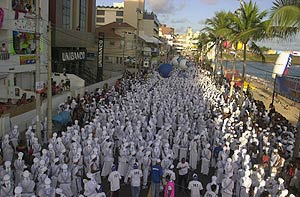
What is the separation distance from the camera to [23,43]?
20.5 meters

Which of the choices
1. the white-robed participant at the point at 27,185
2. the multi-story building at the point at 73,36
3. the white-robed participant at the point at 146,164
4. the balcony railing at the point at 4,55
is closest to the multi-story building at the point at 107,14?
the multi-story building at the point at 73,36

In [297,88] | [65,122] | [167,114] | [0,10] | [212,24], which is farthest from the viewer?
[212,24]

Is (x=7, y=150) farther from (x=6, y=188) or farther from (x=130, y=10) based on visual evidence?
Answer: (x=130, y=10)

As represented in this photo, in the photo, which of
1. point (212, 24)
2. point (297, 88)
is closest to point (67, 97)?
point (297, 88)

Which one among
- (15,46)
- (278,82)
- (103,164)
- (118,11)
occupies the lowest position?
(103,164)

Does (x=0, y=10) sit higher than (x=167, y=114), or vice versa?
(x=0, y=10)

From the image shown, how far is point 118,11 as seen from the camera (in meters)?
72.3

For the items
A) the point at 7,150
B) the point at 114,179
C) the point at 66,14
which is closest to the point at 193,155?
the point at 114,179

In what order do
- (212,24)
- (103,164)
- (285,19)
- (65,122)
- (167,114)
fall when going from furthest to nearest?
(212,24) → (167,114) → (65,122) → (103,164) → (285,19)

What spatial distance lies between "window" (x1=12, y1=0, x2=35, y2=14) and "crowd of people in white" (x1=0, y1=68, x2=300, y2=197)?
6.80m

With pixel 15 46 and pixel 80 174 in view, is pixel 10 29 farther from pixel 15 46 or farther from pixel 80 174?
pixel 80 174

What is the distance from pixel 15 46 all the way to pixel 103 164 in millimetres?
12023

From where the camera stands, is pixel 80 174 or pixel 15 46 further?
pixel 15 46

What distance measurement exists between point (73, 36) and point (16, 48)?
8.90 metres
